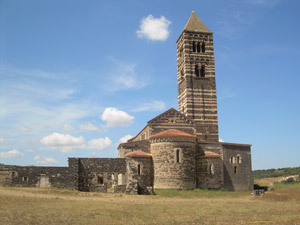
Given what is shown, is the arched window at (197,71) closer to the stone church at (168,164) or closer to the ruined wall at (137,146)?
the stone church at (168,164)

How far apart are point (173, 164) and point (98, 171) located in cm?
742

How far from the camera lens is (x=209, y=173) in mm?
29750

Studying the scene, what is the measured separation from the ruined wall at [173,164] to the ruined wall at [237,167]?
5.05 meters

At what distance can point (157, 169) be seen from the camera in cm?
2881

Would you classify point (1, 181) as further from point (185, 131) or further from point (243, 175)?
point (243, 175)

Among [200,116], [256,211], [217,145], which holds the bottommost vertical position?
[256,211]

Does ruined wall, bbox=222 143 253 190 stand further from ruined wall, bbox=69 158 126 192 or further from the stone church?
ruined wall, bbox=69 158 126 192

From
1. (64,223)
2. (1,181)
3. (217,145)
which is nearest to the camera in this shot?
(64,223)

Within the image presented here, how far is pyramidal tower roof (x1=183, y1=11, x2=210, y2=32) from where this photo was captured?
129 feet

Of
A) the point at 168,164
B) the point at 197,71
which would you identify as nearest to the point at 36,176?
the point at 168,164

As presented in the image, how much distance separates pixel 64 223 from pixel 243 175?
84.7 feet

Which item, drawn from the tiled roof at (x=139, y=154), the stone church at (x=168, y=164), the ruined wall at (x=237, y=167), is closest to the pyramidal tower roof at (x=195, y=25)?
the stone church at (x=168, y=164)

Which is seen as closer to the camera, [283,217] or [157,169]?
[283,217]

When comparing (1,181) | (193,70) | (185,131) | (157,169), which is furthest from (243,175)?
(1,181)
